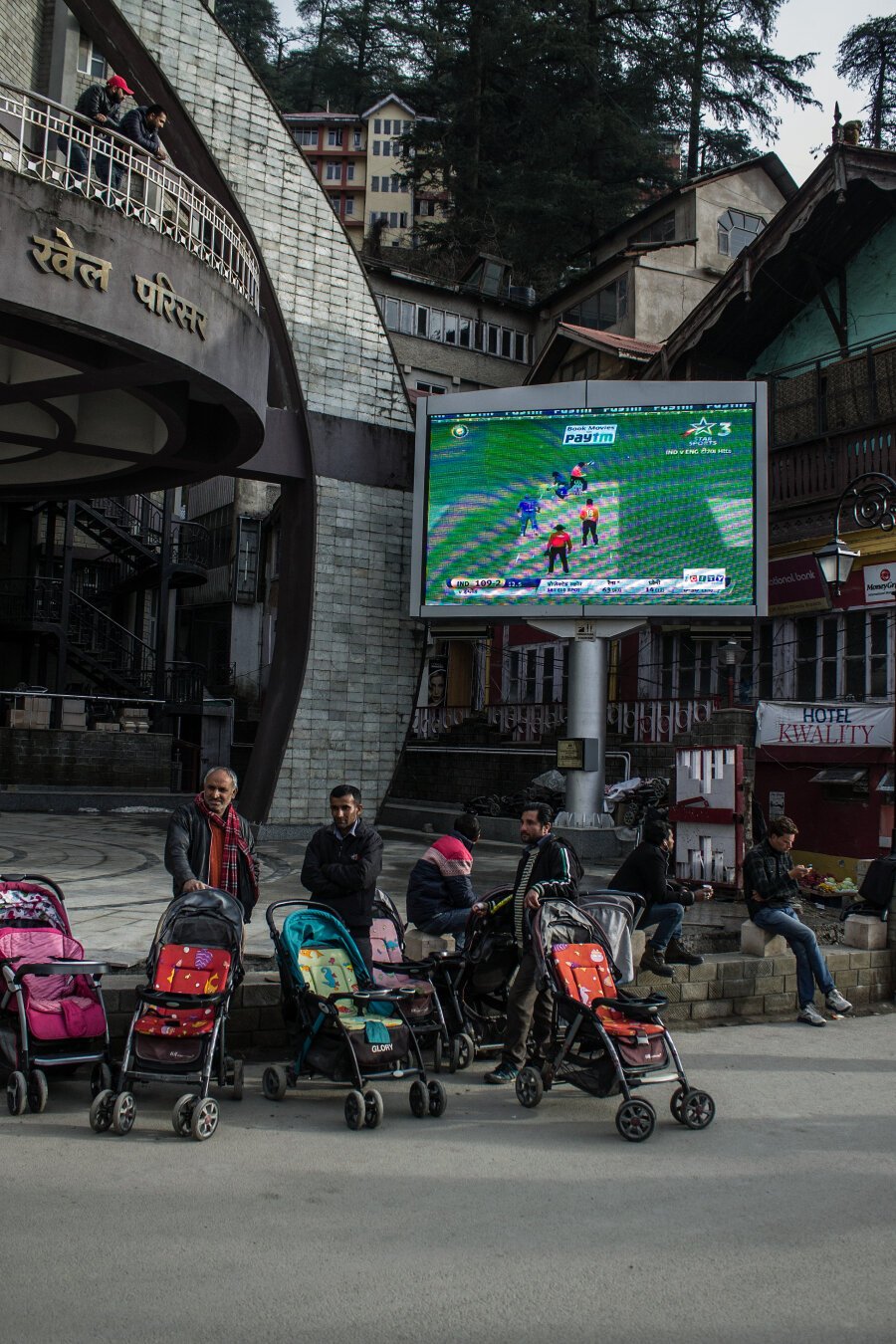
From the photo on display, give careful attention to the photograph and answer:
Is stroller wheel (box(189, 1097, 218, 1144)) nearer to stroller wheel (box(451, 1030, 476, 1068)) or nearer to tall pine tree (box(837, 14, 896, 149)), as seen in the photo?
stroller wheel (box(451, 1030, 476, 1068))

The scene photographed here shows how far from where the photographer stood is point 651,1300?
4.26m

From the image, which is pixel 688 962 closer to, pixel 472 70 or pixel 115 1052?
pixel 115 1052

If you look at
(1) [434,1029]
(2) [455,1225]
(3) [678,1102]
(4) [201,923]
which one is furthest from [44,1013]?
(3) [678,1102]

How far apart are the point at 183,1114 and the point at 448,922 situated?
2.84m

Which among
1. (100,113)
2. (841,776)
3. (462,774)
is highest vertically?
(100,113)

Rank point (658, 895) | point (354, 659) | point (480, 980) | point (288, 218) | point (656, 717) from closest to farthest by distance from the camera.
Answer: point (480, 980) → point (658, 895) → point (288, 218) → point (354, 659) → point (656, 717)

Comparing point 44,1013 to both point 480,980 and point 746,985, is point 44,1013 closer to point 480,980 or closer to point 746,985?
point 480,980

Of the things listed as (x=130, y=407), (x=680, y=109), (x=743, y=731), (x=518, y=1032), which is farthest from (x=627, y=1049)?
(x=680, y=109)

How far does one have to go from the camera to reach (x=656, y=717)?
73.3ft

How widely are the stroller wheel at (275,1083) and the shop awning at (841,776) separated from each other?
11.8 metres

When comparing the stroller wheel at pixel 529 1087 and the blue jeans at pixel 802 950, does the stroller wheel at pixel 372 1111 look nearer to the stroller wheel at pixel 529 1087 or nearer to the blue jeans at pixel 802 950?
the stroller wheel at pixel 529 1087

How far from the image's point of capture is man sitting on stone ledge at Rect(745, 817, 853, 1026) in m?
9.30

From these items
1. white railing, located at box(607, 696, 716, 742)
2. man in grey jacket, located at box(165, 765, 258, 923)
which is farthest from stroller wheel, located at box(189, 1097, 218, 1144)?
white railing, located at box(607, 696, 716, 742)

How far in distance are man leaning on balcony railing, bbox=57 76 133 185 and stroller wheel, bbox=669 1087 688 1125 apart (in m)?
10.3
